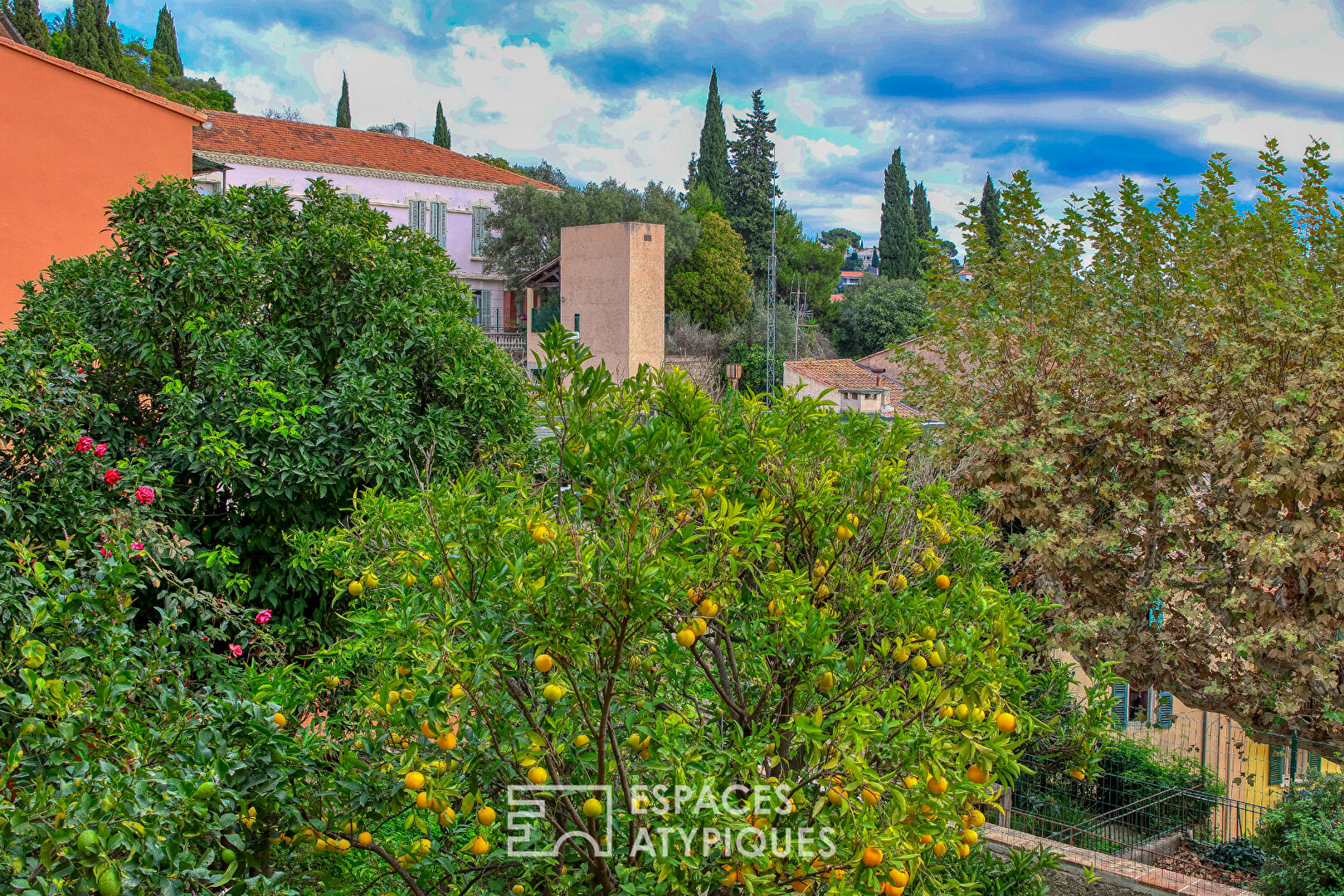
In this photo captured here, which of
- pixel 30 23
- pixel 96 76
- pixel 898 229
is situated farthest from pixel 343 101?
pixel 96 76

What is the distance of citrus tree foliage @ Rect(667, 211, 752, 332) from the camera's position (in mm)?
41375

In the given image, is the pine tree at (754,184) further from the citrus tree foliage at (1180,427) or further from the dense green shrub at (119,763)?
the dense green shrub at (119,763)

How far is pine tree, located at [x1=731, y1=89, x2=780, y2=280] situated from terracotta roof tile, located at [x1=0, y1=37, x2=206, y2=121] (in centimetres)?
3754

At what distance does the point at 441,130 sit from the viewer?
152ft

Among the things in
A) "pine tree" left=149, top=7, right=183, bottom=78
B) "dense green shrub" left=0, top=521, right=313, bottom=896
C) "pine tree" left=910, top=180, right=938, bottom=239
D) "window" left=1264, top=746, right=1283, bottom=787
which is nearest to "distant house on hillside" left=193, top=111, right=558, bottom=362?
"pine tree" left=149, top=7, right=183, bottom=78

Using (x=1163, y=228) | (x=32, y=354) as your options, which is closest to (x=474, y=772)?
(x=32, y=354)

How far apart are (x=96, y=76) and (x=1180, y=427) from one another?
11.2 meters

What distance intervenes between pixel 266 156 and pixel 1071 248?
3164 cm

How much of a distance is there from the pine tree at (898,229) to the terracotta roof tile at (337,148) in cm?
1844

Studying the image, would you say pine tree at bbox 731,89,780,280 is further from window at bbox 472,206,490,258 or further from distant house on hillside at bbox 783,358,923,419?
distant house on hillside at bbox 783,358,923,419

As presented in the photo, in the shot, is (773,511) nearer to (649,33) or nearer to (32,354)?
(32,354)

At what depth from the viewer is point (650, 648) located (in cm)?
258

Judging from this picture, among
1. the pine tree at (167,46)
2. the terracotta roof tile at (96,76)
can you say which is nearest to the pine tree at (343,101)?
the pine tree at (167,46)

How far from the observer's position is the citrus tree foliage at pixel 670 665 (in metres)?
2.31
